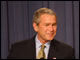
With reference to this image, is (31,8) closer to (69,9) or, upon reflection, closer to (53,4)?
(53,4)

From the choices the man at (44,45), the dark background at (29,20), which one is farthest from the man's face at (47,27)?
the dark background at (29,20)

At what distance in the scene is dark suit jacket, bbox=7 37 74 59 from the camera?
3.59 ft

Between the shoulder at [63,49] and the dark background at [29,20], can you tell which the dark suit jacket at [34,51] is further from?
the dark background at [29,20]

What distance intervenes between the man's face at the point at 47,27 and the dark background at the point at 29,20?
0.92 m

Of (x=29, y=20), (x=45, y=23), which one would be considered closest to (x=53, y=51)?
(x=45, y=23)

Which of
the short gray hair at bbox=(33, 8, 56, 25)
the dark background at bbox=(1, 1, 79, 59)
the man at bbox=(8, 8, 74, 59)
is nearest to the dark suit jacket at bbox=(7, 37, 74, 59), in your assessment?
the man at bbox=(8, 8, 74, 59)

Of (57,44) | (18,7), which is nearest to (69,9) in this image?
(18,7)

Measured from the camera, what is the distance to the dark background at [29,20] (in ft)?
6.48

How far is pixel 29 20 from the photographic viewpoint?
2.05 meters

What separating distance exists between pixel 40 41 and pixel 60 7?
0.93 meters

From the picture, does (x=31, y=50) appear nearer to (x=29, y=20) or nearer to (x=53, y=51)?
(x=53, y=51)

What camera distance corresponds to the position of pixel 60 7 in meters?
2.00

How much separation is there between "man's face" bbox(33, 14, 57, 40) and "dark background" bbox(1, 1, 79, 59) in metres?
0.92

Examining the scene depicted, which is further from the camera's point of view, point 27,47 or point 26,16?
point 26,16
